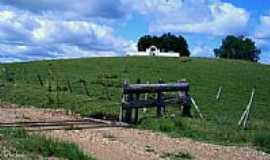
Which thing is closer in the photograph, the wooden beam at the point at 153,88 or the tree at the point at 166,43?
the wooden beam at the point at 153,88

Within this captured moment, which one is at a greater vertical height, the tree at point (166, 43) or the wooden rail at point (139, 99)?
the tree at point (166, 43)

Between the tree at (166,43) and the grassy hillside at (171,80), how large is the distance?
52.9m

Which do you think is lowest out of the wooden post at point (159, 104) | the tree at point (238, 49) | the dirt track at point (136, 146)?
the dirt track at point (136, 146)

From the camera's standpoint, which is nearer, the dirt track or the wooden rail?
the dirt track

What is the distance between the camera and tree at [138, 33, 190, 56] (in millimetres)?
124312

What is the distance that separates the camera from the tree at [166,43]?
124 m

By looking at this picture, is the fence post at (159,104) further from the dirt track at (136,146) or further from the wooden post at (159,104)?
the dirt track at (136,146)

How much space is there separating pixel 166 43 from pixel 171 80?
8139cm

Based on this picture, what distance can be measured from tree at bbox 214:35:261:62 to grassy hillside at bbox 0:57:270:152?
6492cm

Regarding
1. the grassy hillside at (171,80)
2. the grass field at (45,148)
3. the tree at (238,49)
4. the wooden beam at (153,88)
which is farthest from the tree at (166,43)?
the grass field at (45,148)

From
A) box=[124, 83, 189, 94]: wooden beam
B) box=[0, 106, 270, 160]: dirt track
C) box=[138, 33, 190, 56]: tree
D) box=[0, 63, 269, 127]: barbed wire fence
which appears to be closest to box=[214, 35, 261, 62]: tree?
box=[138, 33, 190, 56]: tree

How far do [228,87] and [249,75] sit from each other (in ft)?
42.9

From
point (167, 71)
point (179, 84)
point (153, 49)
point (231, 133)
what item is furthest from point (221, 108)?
point (153, 49)

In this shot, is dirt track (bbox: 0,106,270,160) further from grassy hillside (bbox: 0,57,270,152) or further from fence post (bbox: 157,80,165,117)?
fence post (bbox: 157,80,165,117)
